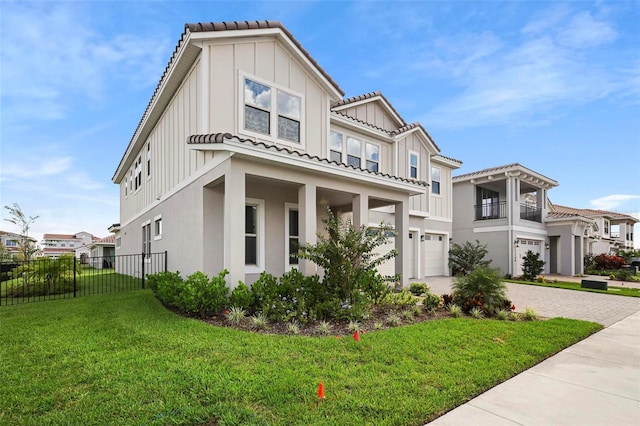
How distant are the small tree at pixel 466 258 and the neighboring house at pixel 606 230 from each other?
49.6 feet

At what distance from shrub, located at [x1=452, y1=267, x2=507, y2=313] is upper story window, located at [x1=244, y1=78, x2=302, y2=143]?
6.13 metres

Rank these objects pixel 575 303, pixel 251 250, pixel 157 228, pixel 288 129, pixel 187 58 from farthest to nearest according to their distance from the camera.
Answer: pixel 157 228 < pixel 575 303 < pixel 288 129 < pixel 251 250 < pixel 187 58

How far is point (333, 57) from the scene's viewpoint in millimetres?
14008

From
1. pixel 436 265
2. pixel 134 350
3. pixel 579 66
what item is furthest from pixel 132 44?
pixel 436 265

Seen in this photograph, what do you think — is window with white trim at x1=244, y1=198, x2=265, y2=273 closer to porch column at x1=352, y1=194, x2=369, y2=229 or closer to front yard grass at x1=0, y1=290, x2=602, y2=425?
porch column at x1=352, y1=194, x2=369, y2=229

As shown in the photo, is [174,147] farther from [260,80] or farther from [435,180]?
[435,180]

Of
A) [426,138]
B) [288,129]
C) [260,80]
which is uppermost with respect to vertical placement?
[426,138]

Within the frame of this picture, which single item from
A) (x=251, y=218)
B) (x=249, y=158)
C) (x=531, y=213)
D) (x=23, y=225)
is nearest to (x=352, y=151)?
(x=251, y=218)

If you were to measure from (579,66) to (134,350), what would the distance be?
14.5m

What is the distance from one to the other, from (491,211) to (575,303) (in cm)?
1170

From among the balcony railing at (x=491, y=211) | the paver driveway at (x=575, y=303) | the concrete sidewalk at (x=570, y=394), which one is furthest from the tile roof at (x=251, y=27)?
the balcony railing at (x=491, y=211)

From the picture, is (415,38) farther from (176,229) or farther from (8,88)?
(8,88)

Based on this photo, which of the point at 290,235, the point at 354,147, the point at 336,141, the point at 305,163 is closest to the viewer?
the point at 305,163

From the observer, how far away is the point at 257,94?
9227 millimetres
